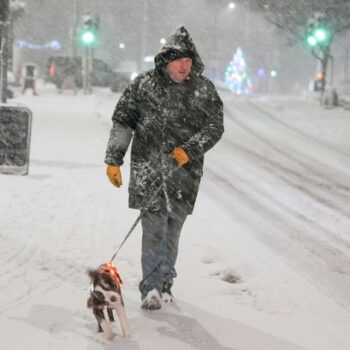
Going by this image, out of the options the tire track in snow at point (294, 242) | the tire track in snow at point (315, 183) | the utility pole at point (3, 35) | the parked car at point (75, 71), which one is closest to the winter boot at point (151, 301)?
the tire track in snow at point (294, 242)

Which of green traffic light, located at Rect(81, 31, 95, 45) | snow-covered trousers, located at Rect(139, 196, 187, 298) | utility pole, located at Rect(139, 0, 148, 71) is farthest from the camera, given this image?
utility pole, located at Rect(139, 0, 148, 71)

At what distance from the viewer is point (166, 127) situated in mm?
4520

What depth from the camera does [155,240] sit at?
15.0ft

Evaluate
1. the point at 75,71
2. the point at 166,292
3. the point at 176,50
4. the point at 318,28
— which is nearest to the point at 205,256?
the point at 166,292

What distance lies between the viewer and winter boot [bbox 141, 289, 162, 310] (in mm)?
4593

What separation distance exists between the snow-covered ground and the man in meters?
0.55

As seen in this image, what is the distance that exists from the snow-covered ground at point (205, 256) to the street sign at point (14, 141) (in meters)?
0.65

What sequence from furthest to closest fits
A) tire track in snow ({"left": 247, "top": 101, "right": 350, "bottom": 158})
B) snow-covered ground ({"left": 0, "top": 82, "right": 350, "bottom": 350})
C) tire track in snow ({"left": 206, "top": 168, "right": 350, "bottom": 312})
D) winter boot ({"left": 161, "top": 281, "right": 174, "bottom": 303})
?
tire track in snow ({"left": 247, "top": 101, "right": 350, "bottom": 158}), tire track in snow ({"left": 206, "top": 168, "right": 350, "bottom": 312}), winter boot ({"left": 161, "top": 281, "right": 174, "bottom": 303}), snow-covered ground ({"left": 0, "top": 82, "right": 350, "bottom": 350})

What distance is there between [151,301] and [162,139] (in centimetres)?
116

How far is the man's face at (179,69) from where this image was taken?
4410 millimetres

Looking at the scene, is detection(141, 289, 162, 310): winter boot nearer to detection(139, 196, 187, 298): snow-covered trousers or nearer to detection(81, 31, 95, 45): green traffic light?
detection(139, 196, 187, 298): snow-covered trousers

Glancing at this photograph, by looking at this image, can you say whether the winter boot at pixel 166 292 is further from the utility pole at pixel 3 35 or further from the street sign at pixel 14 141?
the utility pole at pixel 3 35

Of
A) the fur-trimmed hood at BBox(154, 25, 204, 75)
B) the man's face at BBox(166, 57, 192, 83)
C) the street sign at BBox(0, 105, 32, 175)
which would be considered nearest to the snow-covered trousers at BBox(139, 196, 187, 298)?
the man's face at BBox(166, 57, 192, 83)

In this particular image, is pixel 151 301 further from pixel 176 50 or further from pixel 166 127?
pixel 176 50
